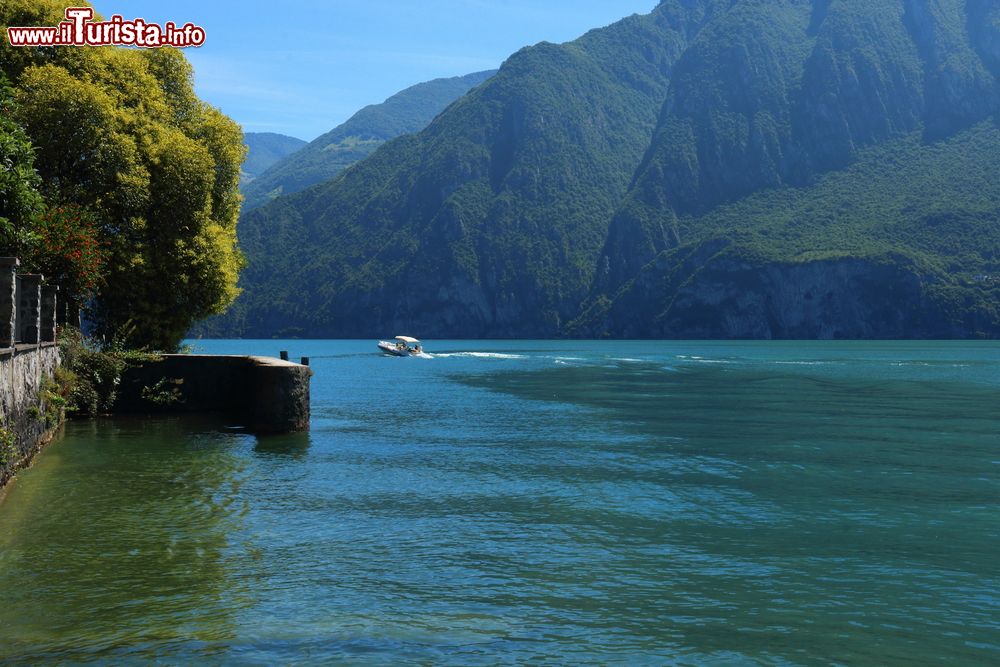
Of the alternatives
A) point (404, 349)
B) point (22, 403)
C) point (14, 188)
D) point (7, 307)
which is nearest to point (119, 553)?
point (22, 403)

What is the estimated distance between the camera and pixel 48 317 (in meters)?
29.1

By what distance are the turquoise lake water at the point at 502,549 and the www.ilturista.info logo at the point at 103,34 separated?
15234 mm

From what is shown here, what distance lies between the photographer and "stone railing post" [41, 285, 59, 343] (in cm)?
2894

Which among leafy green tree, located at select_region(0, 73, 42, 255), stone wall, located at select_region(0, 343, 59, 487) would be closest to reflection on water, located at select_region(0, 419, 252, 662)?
stone wall, located at select_region(0, 343, 59, 487)

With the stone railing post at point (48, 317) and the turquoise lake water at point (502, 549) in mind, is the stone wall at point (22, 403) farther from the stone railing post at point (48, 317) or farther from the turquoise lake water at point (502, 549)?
the turquoise lake water at point (502, 549)

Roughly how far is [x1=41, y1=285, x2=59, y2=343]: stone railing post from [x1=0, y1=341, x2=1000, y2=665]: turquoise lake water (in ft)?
11.7

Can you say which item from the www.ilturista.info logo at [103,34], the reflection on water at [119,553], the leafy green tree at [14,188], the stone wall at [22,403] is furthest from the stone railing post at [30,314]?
the www.ilturista.info logo at [103,34]

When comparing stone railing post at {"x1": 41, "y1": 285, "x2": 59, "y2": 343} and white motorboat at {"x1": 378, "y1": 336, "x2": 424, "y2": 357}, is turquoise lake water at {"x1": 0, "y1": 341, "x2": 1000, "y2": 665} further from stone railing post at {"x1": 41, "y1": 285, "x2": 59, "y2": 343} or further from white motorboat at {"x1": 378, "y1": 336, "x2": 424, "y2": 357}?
white motorboat at {"x1": 378, "y1": 336, "x2": 424, "y2": 357}

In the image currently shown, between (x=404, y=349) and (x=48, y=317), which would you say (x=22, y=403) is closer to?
(x=48, y=317)

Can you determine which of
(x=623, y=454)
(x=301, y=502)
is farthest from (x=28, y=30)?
(x=623, y=454)

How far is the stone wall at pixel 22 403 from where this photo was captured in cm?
1902

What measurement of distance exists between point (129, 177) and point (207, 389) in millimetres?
9204

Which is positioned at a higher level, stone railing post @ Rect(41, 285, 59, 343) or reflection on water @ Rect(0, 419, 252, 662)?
stone railing post @ Rect(41, 285, 59, 343)

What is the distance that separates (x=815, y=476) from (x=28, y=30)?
33.5 meters
